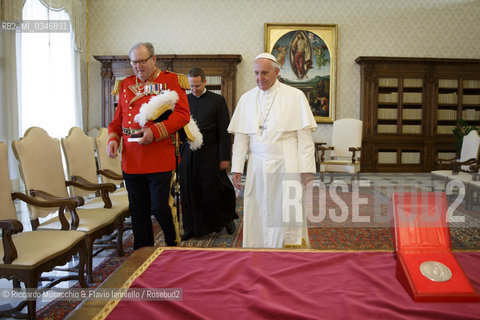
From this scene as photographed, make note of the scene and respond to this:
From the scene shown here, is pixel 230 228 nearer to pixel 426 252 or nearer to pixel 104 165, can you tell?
pixel 104 165

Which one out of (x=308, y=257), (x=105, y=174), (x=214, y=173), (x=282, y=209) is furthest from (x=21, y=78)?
(x=308, y=257)

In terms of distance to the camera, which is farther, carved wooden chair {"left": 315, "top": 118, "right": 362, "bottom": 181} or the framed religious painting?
the framed religious painting

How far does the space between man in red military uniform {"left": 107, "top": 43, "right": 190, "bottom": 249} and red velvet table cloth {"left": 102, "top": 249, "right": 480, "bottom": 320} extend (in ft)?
4.70

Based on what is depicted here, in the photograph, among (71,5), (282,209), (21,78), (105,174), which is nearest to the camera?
(282,209)

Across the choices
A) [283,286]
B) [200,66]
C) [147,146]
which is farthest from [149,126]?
[200,66]

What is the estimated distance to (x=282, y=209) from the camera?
2.99 m

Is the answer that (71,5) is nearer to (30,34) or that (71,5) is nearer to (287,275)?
(30,34)

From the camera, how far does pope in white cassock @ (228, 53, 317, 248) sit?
2922 millimetres

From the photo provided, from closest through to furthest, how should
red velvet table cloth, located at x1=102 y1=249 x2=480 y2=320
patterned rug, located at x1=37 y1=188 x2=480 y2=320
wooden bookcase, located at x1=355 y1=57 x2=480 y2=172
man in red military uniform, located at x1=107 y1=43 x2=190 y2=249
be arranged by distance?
red velvet table cloth, located at x1=102 y1=249 x2=480 y2=320, man in red military uniform, located at x1=107 y1=43 x2=190 y2=249, patterned rug, located at x1=37 y1=188 x2=480 y2=320, wooden bookcase, located at x1=355 y1=57 x2=480 y2=172

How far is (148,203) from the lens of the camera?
9.62 ft

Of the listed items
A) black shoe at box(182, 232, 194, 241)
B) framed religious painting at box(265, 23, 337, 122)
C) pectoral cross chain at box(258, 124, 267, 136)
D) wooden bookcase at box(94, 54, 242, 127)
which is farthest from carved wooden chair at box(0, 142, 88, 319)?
framed religious painting at box(265, 23, 337, 122)

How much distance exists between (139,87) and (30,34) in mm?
5577

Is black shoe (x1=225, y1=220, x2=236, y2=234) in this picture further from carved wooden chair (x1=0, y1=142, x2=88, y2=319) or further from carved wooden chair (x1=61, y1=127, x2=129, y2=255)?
carved wooden chair (x1=0, y1=142, x2=88, y2=319)

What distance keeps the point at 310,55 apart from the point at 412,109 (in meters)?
3.00
